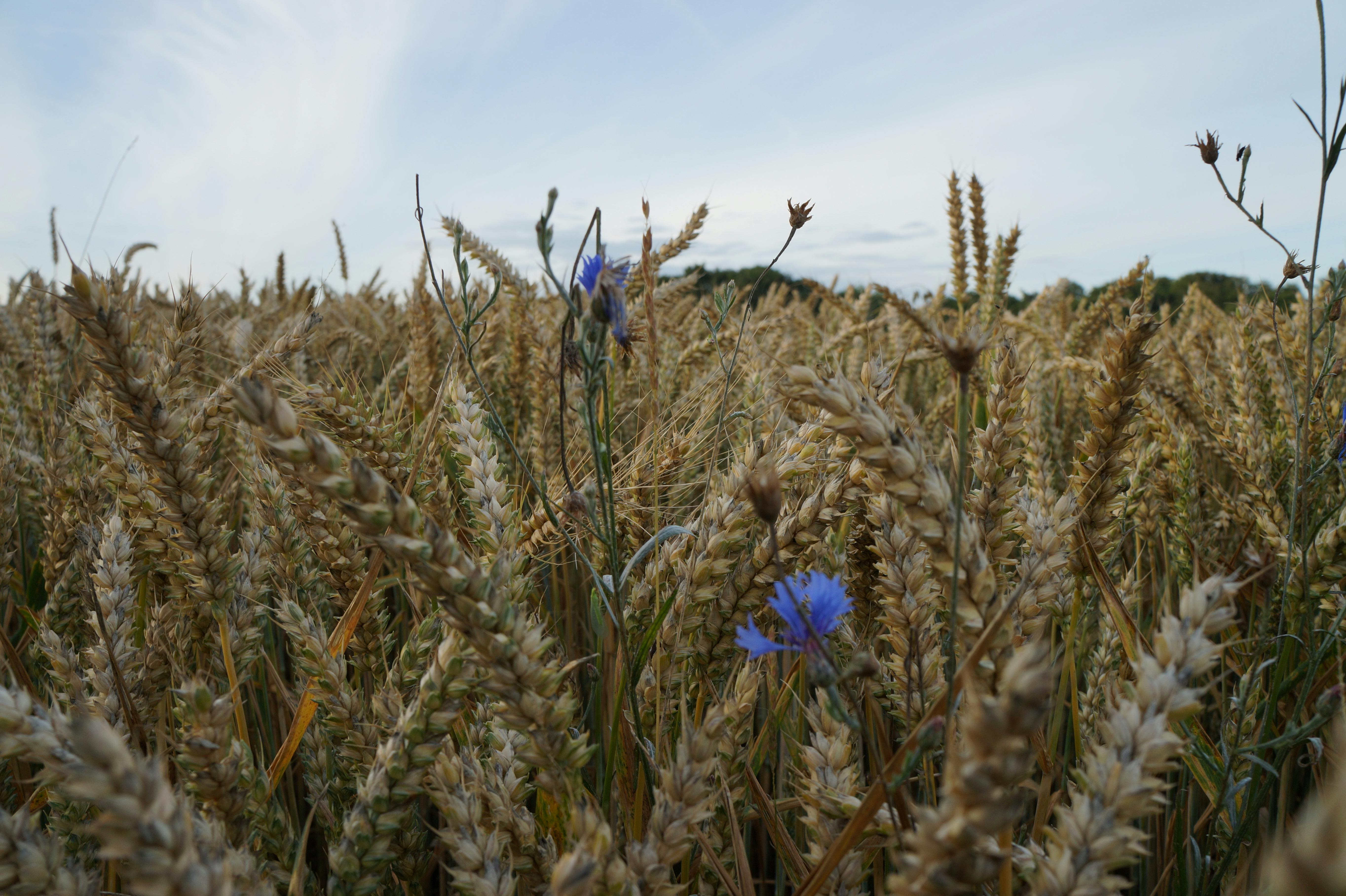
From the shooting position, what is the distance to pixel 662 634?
1008 millimetres

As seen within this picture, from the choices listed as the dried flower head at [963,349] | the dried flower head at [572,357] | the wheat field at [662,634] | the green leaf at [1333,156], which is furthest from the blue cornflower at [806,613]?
the green leaf at [1333,156]

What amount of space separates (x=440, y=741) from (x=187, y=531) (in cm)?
53

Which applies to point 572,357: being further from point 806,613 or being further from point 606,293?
point 806,613

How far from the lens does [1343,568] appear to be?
3.88ft

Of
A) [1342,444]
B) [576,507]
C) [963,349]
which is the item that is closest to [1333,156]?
[1342,444]

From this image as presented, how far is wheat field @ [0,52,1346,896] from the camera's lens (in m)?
0.57

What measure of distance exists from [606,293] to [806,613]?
0.39 meters

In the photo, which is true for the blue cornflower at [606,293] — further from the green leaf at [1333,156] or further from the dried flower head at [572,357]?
the green leaf at [1333,156]

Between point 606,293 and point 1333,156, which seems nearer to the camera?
point 606,293

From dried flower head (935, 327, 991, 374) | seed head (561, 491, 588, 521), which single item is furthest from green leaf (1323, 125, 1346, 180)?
seed head (561, 491, 588, 521)

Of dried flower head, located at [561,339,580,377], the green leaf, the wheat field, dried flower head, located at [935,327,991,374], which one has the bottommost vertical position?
the wheat field

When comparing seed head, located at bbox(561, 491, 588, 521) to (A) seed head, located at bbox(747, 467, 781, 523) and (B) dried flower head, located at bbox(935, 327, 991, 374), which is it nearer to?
(A) seed head, located at bbox(747, 467, 781, 523)

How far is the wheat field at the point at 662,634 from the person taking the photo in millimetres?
566

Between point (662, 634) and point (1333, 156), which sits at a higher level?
point (1333, 156)
